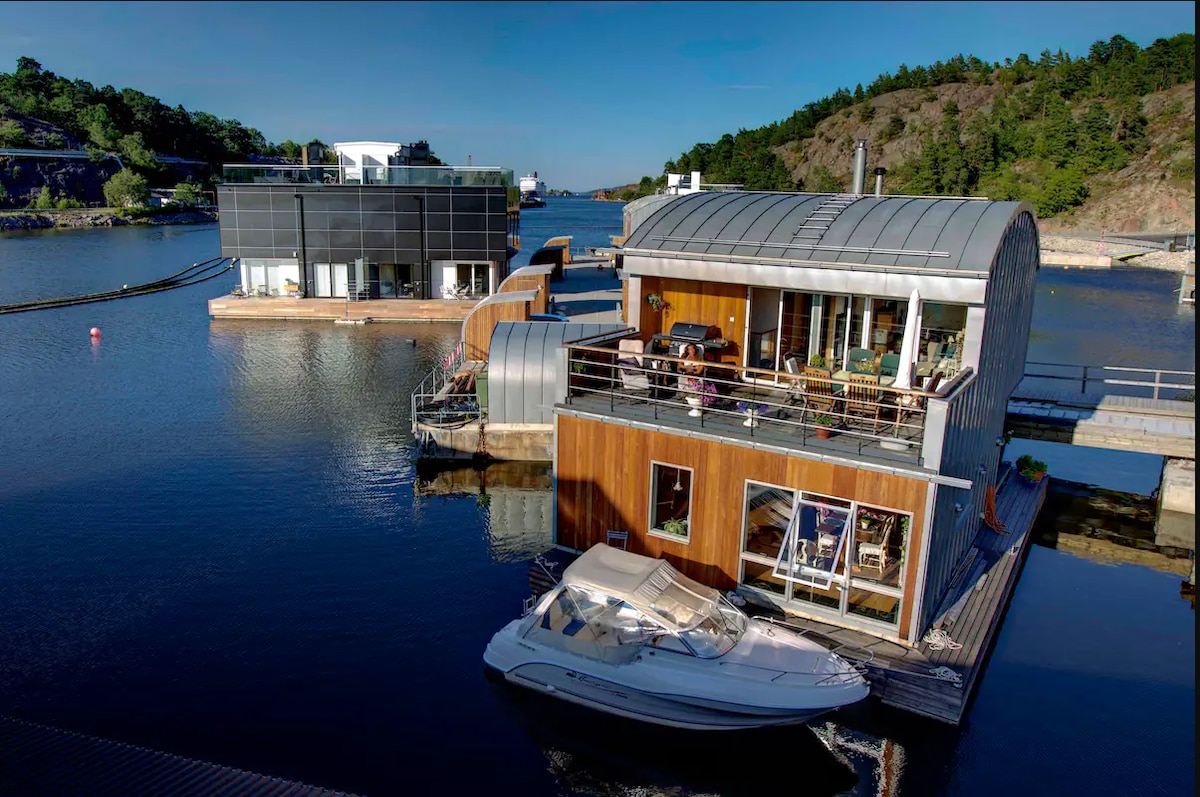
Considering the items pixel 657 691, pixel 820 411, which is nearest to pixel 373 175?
pixel 820 411

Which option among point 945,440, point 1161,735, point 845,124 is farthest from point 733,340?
point 845,124

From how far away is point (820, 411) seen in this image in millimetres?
14148

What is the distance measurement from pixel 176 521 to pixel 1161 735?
20.8m

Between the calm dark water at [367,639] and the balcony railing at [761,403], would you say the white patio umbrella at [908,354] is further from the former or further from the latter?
the calm dark water at [367,639]

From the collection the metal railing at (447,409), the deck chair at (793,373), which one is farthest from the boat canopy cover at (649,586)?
the metal railing at (447,409)

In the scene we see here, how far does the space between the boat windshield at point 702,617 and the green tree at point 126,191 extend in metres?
153

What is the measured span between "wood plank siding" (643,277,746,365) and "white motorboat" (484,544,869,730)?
621 centimetres

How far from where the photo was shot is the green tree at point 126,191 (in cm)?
14238

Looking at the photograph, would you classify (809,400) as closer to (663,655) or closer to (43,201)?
(663,655)

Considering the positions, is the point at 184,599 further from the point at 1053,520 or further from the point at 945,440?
the point at 1053,520

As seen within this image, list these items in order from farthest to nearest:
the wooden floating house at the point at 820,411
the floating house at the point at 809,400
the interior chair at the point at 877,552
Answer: the interior chair at the point at 877,552, the floating house at the point at 809,400, the wooden floating house at the point at 820,411

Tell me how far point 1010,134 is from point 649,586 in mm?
141762

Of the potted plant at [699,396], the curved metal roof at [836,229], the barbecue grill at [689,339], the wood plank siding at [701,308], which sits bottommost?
the potted plant at [699,396]

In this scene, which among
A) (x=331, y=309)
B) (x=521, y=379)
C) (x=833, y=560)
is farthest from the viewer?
(x=331, y=309)
